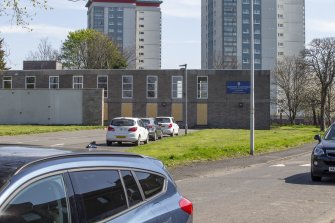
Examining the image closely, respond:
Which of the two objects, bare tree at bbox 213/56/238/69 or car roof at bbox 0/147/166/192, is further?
bare tree at bbox 213/56/238/69

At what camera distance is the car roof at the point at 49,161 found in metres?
3.18

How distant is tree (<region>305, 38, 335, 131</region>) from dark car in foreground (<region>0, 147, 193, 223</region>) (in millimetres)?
63520

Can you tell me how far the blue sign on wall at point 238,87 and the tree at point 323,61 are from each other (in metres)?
8.04

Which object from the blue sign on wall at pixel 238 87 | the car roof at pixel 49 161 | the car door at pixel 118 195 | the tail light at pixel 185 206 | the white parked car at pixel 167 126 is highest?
the blue sign on wall at pixel 238 87

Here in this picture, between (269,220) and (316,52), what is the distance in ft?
196

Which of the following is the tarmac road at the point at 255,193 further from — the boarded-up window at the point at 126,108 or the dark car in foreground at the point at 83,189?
the boarded-up window at the point at 126,108

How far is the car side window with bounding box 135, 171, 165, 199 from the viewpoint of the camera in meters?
4.20

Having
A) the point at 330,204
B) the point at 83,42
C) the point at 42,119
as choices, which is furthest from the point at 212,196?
the point at 83,42

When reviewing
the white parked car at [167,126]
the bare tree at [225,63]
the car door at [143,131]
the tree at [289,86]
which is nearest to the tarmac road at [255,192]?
the car door at [143,131]

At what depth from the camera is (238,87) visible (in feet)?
224

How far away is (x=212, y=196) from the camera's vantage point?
11.4 m

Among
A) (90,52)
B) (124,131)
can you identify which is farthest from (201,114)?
(124,131)

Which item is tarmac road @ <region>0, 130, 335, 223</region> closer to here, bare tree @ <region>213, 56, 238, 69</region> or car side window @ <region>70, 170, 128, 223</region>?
car side window @ <region>70, 170, 128, 223</region>

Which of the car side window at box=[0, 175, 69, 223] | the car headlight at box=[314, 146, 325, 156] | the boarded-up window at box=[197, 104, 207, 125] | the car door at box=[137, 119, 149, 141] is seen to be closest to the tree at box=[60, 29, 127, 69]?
the boarded-up window at box=[197, 104, 207, 125]
